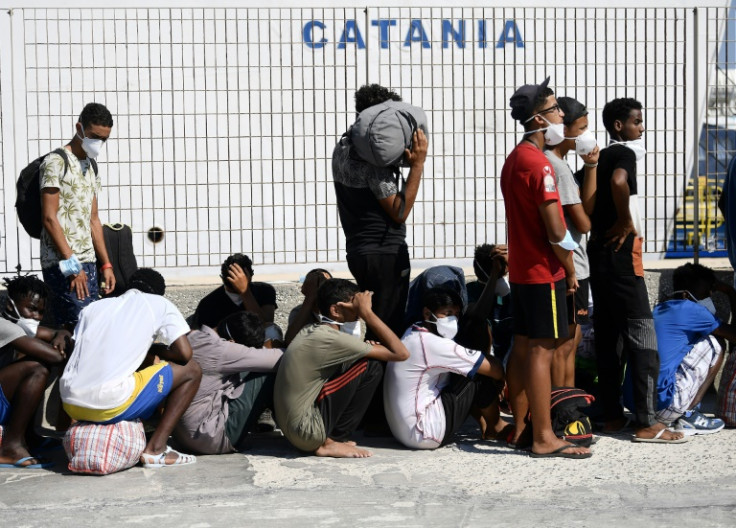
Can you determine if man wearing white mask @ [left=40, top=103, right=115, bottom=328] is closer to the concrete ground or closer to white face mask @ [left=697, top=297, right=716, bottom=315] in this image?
the concrete ground

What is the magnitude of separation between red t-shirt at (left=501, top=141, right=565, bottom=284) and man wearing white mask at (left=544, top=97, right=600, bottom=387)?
0.31 meters

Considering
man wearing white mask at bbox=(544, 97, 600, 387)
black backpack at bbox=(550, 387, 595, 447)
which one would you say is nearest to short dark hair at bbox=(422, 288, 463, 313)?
man wearing white mask at bbox=(544, 97, 600, 387)

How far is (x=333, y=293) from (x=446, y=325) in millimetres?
652

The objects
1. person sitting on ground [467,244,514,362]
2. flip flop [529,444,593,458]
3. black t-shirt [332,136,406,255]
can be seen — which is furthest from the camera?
Answer: person sitting on ground [467,244,514,362]

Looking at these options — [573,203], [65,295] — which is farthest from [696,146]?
[65,295]

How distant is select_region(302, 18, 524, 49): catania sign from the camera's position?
30.3ft

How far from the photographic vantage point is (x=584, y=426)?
21.0 ft

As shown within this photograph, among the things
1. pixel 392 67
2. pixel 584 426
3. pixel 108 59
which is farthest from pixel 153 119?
pixel 584 426

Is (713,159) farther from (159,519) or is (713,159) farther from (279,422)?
(159,519)

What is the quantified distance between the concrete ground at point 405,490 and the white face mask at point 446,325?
62 cm

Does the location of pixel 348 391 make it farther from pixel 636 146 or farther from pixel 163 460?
pixel 636 146

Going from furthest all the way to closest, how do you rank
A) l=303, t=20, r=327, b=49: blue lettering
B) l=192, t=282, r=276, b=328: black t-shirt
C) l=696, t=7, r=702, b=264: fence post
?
1. l=303, t=20, r=327, b=49: blue lettering
2. l=696, t=7, r=702, b=264: fence post
3. l=192, t=282, r=276, b=328: black t-shirt

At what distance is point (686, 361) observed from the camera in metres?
6.95

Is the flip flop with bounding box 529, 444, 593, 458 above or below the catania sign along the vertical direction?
below
